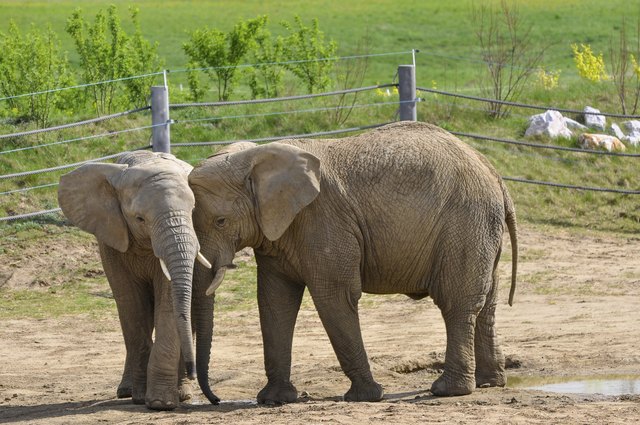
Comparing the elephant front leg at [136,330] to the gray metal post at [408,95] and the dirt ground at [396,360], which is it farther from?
the gray metal post at [408,95]

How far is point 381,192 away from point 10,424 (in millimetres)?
3156

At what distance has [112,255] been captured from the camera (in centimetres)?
1045

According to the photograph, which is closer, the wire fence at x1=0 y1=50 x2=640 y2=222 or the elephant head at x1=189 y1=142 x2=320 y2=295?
the elephant head at x1=189 y1=142 x2=320 y2=295

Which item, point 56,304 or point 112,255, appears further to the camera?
point 56,304

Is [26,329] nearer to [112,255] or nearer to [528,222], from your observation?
[112,255]

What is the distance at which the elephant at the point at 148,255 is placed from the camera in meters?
9.53

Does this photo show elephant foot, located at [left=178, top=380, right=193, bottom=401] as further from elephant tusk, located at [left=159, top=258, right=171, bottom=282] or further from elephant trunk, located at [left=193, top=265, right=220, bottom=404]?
elephant tusk, located at [left=159, top=258, right=171, bottom=282]

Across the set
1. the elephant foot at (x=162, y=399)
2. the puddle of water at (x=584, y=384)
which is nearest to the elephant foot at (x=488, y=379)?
the puddle of water at (x=584, y=384)

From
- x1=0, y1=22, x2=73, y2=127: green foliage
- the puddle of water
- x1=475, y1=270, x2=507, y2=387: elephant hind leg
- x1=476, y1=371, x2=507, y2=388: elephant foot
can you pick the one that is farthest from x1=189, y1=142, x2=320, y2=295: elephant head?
x1=0, y1=22, x2=73, y2=127: green foliage

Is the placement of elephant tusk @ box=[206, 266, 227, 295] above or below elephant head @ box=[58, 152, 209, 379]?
below

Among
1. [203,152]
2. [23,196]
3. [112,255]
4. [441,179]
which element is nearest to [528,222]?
[203,152]

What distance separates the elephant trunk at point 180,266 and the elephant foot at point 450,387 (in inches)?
87.6

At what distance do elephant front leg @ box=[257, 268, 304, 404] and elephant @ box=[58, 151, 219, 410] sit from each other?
23.8 inches

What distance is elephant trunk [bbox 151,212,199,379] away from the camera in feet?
31.1
